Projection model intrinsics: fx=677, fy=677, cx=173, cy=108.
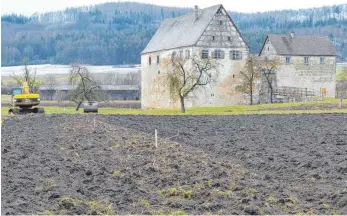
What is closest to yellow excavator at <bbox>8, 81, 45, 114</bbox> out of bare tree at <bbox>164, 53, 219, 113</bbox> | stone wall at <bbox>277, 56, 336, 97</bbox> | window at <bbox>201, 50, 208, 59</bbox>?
bare tree at <bbox>164, 53, 219, 113</bbox>

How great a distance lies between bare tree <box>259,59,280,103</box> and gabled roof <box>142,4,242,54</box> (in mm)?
7312


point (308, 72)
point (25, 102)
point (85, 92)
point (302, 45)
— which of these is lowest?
point (25, 102)

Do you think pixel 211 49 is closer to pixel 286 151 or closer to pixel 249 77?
pixel 249 77

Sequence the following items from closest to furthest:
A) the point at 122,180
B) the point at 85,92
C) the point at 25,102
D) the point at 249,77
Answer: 1. the point at 122,180
2. the point at 25,102
3. the point at 85,92
4. the point at 249,77

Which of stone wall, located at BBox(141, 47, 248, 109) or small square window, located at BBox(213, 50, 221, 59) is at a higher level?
small square window, located at BBox(213, 50, 221, 59)

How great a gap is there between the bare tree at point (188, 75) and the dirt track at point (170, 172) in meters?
25.6

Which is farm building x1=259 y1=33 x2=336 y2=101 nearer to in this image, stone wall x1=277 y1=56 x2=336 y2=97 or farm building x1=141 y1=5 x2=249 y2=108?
stone wall x1=277 y1=56 x2=336 y2=97

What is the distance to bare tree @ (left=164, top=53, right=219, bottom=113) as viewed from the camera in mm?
54219

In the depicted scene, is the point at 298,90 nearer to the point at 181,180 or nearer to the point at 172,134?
the point at 172,134

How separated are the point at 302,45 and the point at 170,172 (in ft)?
199

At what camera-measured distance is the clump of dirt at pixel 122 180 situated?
43.5 feet

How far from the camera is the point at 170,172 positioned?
56.7 feet

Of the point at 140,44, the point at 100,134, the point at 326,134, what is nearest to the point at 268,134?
the point at 326,134

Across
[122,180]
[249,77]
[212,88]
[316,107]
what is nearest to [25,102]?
[316,107]
